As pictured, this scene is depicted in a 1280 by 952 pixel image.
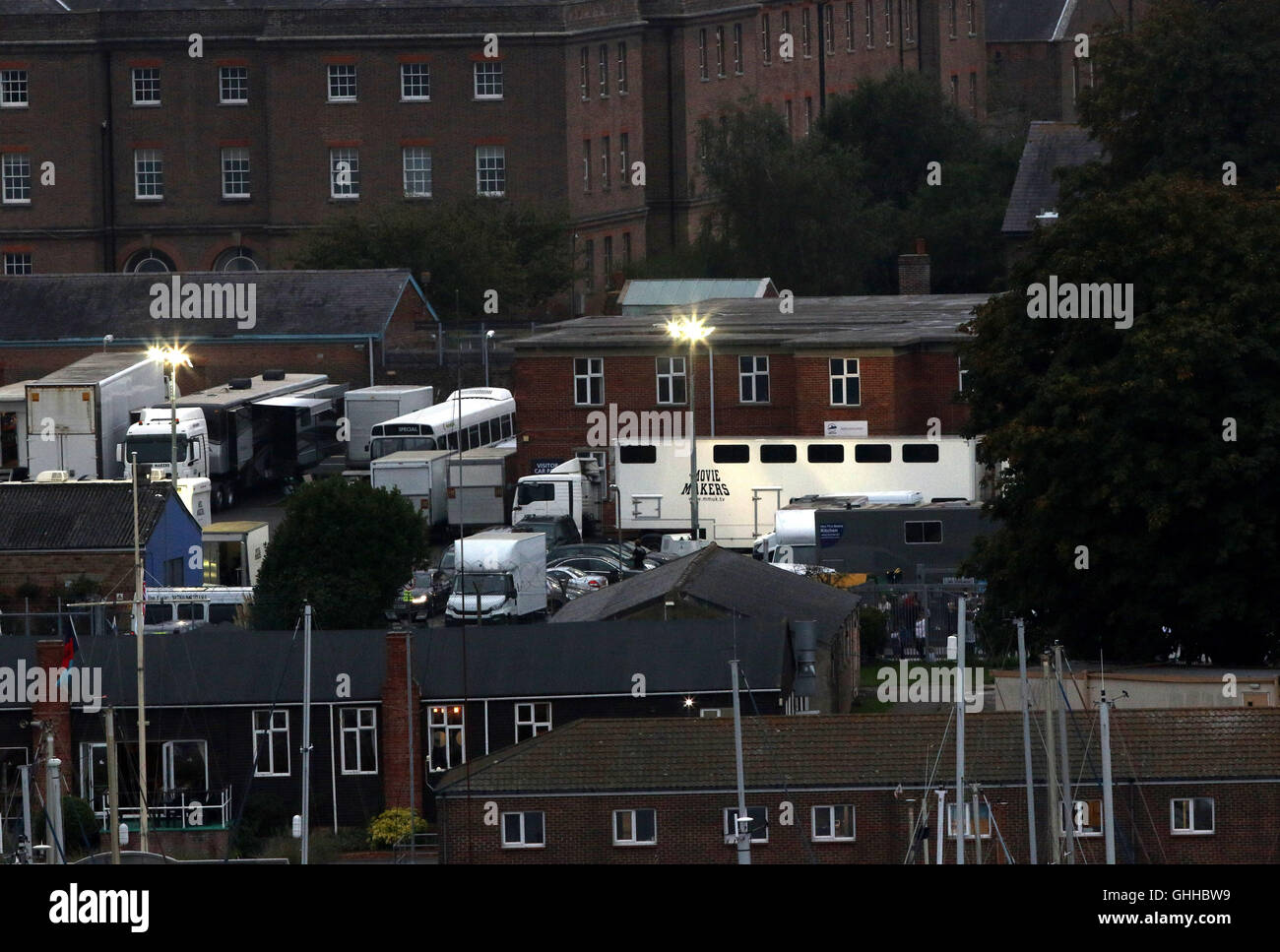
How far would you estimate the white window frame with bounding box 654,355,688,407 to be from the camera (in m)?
52.8

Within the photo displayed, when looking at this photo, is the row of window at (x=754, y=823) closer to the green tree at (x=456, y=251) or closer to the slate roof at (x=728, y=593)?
the slate roof at (x=728, y=593)

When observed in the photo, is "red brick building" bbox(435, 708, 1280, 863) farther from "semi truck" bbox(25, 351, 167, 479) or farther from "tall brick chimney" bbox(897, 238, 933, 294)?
"tall brick chimney" bbox(897, 238, 933, 294)

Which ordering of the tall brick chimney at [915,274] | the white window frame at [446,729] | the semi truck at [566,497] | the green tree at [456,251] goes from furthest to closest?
the green tree at [456,251] < the tall brick chimney at [915,274] < the semi truck at [566,497] < the white window frame at [446,729]

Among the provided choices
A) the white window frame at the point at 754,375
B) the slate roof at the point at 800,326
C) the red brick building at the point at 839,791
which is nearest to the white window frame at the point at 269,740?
the red brick building at the point at 839,791

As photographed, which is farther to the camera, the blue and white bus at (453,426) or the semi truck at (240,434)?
the blue and white bus at (453,426)

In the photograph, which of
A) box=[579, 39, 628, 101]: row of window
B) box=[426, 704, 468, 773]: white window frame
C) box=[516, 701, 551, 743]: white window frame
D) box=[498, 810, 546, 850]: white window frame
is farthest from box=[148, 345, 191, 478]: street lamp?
box=[579, 39, 628, 101]: row of window

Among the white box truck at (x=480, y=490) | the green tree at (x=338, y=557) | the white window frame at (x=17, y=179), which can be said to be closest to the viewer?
the green tree at (x=338, y=557)

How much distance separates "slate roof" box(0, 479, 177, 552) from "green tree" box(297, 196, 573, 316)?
94.9ft

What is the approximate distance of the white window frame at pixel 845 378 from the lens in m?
51.3

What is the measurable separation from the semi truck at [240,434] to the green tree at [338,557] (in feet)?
34.1

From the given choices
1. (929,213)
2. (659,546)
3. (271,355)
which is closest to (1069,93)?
(929,213)

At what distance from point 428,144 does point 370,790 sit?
51.3 meters
